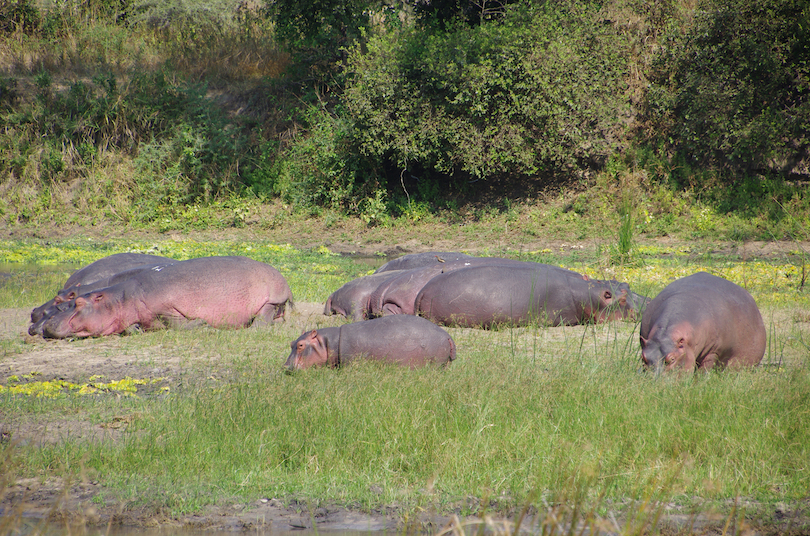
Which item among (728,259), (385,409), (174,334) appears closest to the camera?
(385,409)

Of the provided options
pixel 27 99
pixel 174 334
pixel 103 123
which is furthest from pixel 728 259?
pixel 27 99

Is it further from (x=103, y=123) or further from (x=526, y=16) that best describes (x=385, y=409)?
(x=103, y=123)

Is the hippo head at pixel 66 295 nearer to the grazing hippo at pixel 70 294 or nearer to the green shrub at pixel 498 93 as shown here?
the grazing hippo at pixel 70 294

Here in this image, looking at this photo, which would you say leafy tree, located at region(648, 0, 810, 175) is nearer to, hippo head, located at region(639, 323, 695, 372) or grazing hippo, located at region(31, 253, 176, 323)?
hippo head, located at region(639, 323, 695, 372)

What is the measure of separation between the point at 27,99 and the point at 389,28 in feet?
38.4

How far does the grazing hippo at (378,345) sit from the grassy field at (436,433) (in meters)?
0.21

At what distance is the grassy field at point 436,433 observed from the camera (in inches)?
144

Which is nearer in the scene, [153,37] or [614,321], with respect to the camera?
[614,321]

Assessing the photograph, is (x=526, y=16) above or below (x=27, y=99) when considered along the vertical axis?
above

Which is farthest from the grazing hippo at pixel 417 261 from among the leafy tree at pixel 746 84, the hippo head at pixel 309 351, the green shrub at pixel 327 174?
the leafy tree at pixel 746 84

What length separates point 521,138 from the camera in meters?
19.6

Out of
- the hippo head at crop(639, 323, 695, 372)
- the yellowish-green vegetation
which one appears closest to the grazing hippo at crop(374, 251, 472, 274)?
the yellowish-green vegetation

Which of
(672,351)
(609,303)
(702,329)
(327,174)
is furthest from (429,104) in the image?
(672,351)

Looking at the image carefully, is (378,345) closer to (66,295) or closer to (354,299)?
(354,299)
